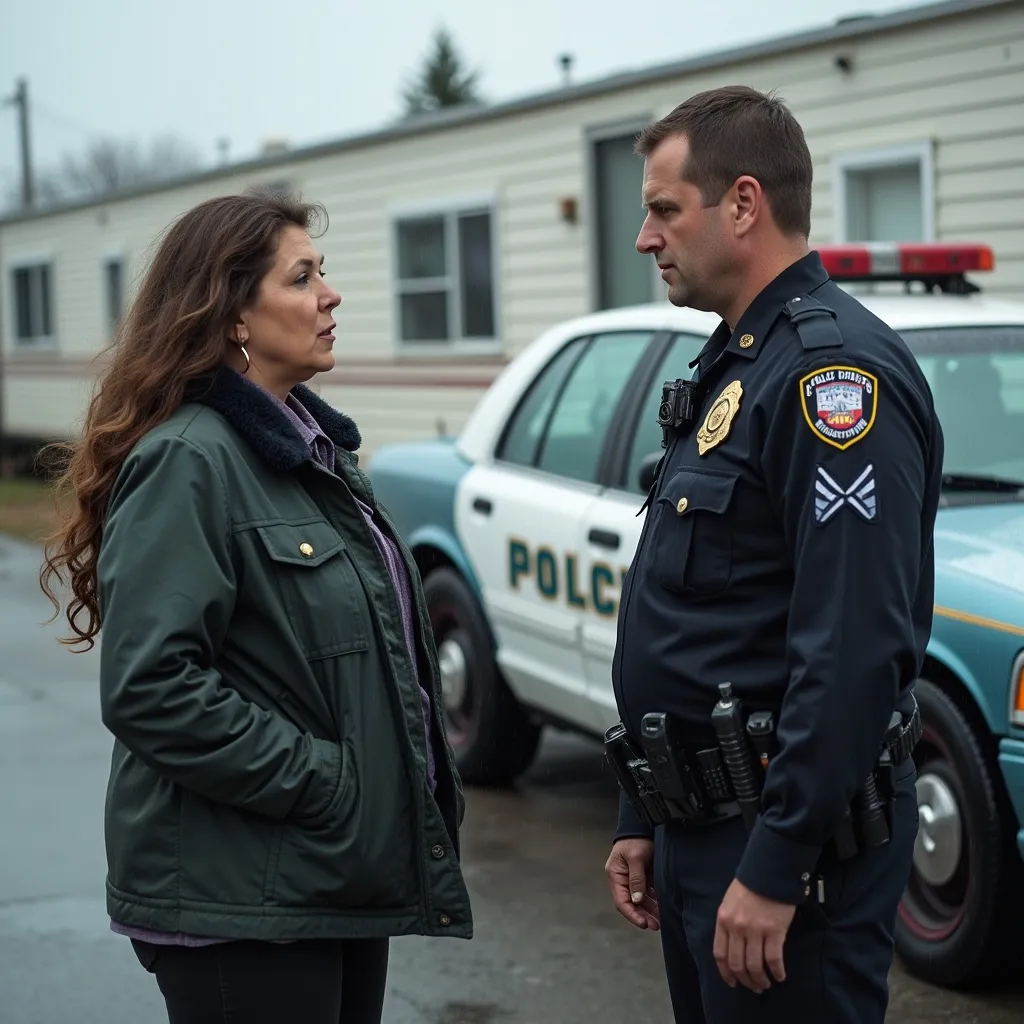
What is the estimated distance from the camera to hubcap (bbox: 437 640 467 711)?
647 cm

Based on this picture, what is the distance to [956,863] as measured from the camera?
4.30 m

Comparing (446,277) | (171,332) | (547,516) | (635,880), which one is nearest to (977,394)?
(547,516)

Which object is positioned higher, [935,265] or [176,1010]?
[935,265]

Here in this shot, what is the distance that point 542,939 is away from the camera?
493cm

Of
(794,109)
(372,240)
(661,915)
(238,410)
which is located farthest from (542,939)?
(372,240)

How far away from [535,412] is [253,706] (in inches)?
154

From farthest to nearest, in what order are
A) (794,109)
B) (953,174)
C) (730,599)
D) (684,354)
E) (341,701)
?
(794,109)
(953,174)
(684,354)
(341,701)
(730,599)

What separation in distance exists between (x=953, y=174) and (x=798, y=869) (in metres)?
7.81

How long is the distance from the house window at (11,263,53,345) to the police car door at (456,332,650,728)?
59.3ft

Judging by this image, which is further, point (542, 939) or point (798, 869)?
point (542, 939)

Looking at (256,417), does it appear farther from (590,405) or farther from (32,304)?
(32,304)

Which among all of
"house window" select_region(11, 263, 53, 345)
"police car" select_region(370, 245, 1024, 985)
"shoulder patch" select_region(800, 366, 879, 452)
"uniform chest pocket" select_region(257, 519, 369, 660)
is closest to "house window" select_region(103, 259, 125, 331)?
"house window" select_region(11, 263, 53, 345)

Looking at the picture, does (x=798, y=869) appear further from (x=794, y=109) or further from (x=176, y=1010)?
(x=794, y=109)

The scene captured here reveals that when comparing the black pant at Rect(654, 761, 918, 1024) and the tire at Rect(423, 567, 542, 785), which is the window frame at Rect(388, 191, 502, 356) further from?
the black pant at Rect(654, 761, 918, 1024)
